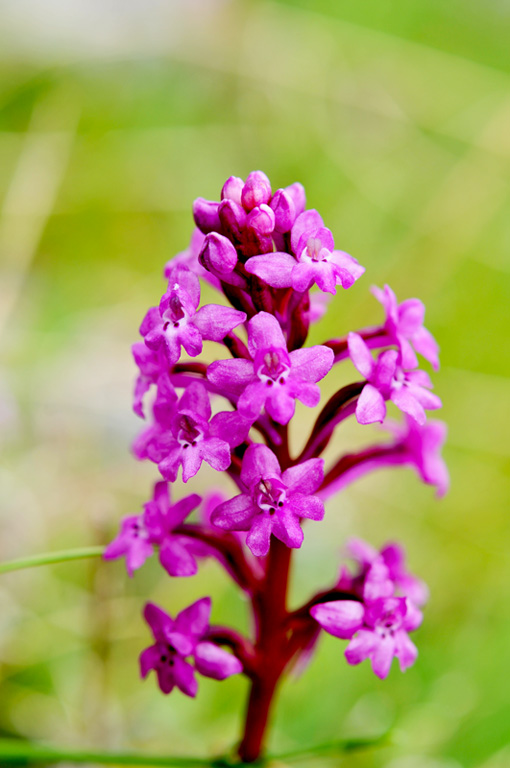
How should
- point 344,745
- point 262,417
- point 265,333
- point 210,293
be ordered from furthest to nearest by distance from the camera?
point 210,293 → point 344,745 → point 262,417 → point 265,333

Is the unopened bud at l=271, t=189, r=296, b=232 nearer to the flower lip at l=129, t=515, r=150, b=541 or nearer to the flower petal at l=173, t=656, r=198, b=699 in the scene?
the flower lip at l=129, t=515, r=150, b=541

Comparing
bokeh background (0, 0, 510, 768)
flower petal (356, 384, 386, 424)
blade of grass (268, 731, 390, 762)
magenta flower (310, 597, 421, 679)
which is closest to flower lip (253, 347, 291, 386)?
flower petal (356, 384, 386, 424)

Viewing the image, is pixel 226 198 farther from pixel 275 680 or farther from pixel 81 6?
pixel 81 6

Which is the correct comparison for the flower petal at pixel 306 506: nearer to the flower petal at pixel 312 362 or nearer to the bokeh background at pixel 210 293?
the flower petal at pixel 312 362

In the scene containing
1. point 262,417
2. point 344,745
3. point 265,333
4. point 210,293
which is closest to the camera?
point 265,333

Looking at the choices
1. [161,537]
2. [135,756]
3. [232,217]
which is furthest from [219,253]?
[135,756]

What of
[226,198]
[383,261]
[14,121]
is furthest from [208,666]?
[14,121]

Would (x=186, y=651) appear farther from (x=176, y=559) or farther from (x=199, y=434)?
(x=199, y=434)
